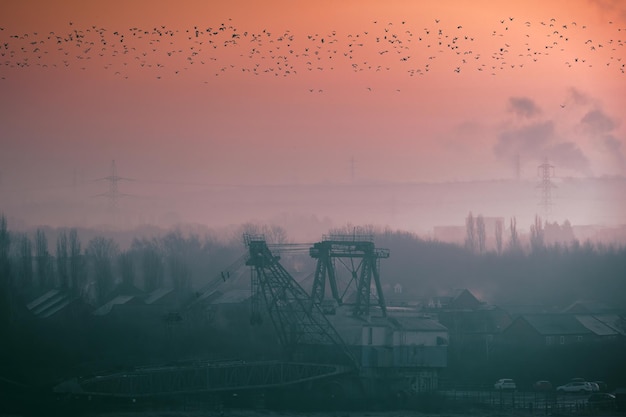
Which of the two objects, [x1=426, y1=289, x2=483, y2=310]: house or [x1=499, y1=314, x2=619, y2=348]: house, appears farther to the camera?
[x1=426, y1=289, x2=483, y2=310]: house

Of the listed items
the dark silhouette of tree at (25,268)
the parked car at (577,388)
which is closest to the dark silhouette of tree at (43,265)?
the dark silhouette of tree at (25,268)

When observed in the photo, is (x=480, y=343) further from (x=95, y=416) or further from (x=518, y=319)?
(x=95, y=416)

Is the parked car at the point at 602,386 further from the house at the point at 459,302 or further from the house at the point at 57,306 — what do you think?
the house at the point at 57,306

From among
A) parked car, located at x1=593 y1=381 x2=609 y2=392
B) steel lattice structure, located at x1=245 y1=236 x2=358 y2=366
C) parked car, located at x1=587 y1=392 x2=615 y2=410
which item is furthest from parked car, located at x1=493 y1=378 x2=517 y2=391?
steel lattice structure, located at x1=245 y1=236 x2=358 y2=366

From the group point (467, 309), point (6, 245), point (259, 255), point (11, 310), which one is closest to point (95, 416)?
point (259, 255)

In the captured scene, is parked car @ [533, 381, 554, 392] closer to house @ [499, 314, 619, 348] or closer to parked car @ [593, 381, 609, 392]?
parked car @ [593, 381, 609, 392]
